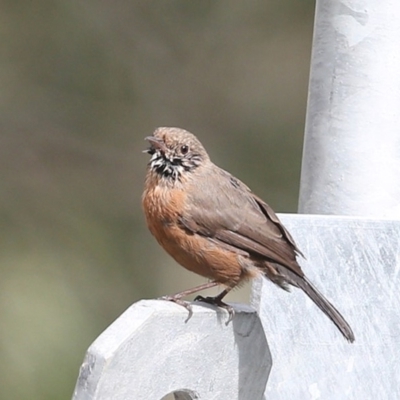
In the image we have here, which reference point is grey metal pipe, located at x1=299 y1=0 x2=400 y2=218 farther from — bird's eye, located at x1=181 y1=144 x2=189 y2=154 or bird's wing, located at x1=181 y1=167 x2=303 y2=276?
bird's eye, located at x1=181 y1=144 x2=189 y2=154

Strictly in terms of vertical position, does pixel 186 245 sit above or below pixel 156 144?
below

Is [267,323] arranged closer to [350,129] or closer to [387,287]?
[387,287]

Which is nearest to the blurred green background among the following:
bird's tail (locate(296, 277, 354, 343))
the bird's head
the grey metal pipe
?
the bird's head

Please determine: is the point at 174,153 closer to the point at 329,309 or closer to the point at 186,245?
the point at 186,245

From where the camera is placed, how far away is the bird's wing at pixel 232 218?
4.12 metres

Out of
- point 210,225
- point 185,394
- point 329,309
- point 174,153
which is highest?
point 174,153

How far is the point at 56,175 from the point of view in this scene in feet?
35.5

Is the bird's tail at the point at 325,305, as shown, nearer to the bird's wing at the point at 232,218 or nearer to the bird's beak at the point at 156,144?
the bird's wing at the point at 232,218

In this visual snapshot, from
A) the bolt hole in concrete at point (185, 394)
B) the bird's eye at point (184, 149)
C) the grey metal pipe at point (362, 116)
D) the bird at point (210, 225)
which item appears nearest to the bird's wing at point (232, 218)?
the bird at point (210, 225)

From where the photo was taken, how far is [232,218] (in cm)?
423

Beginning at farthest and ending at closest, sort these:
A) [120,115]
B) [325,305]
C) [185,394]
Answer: [120,115] < [325,305] < [185,394]

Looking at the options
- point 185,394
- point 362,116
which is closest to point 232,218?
point 362,116

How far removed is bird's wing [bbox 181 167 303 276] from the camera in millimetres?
4121

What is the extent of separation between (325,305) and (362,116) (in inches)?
27.1
